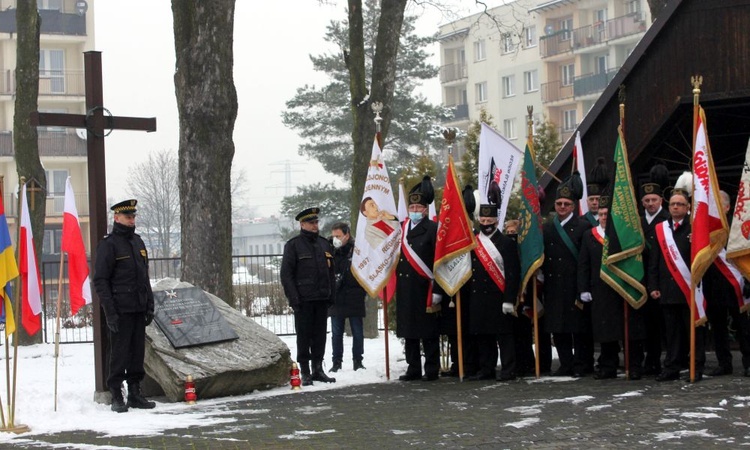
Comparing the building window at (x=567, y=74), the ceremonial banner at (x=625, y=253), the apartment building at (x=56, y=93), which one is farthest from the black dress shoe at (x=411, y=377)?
the building window at (x=567, y=74)

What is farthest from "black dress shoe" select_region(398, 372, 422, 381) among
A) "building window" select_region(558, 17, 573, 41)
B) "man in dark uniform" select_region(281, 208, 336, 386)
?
"building window" select_region(558, 17, 573, 41)

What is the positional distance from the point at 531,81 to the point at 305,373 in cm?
5377

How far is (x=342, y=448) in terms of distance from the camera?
873 cm

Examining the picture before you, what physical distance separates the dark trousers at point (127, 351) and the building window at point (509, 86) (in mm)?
55534

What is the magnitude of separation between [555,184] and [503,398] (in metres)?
5.82

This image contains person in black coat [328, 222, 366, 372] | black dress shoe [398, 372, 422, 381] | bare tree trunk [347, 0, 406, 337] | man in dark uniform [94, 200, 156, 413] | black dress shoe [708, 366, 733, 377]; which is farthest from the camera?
bare tree trunk [347, 0, 406, 337]

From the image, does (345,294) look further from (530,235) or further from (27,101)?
(27,101)

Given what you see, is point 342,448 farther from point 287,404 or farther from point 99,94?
point 99,94

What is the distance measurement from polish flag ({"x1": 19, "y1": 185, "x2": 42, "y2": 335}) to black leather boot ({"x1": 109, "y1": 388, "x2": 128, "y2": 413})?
944mm

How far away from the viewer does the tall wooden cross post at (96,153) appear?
11852 mm

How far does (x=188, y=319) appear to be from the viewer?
1262 centimetres

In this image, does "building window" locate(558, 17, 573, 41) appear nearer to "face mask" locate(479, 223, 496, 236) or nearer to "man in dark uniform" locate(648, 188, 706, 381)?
"face mask" locate(479, 223, 496, 236)

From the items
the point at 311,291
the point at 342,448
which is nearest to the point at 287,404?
the point at 311,291

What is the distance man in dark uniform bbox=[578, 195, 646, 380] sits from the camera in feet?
40.8
